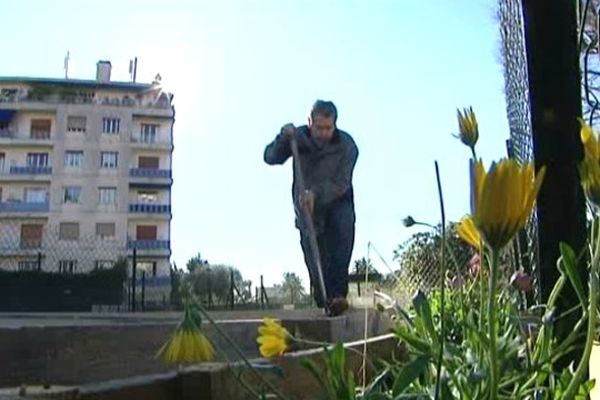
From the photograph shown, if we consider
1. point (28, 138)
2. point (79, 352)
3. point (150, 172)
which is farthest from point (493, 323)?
point (28, 138)

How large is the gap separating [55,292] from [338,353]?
14.4m

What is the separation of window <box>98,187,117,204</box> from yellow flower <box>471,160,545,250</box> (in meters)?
38.4

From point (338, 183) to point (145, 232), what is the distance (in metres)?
35.2

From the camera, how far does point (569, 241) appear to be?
0.70 meters

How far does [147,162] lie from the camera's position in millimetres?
39031

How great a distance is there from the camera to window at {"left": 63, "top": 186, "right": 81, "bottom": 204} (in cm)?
3770

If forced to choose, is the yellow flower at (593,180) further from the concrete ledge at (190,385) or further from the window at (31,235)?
the window at (31,235)

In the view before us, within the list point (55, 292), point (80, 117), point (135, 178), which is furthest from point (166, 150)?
point (55, 292)

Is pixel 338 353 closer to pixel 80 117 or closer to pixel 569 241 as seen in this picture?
pixel 569 241

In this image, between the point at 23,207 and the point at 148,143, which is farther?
the point at 148,143

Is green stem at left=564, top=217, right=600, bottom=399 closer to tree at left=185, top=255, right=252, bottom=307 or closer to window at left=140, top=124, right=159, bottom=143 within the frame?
tree at left=185, top=255, right=252, bottom=307

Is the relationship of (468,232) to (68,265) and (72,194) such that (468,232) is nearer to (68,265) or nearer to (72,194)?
(68,265)

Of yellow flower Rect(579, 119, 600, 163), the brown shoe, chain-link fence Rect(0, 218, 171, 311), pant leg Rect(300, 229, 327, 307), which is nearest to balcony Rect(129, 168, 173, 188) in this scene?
chain-link fence Rect(0, 218, 171, 311)

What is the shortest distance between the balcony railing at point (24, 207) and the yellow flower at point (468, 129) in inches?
1519
